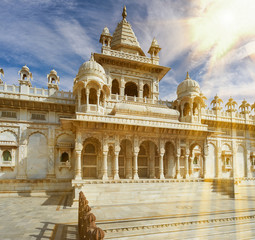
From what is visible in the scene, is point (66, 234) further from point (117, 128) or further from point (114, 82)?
point (114, 82)

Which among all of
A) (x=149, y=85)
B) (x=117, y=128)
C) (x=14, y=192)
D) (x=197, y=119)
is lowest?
(x=14, y=192)

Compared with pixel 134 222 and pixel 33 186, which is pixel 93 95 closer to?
pixel 33 186

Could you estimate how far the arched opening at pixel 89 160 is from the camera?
18.1 meters

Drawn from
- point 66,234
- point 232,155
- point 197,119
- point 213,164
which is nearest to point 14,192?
point 66,234

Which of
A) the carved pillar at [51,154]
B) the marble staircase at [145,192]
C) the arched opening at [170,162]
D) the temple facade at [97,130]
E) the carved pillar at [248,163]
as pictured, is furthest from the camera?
the carved pillar at [248,163]

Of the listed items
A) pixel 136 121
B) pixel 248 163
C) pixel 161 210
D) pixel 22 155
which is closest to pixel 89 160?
pixel 136 121

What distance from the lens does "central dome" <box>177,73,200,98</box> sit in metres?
20.9

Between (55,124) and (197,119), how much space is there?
14.8 meters

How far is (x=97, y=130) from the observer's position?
16031mm

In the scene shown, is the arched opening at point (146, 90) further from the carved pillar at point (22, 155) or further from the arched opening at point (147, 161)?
the carved pillar at point (22, 155)

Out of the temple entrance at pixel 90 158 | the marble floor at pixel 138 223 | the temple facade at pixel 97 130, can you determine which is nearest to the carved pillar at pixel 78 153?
the temple facade at pixel 97 130

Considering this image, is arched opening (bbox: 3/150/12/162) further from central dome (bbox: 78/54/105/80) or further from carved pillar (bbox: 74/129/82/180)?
central dome (bbox: 78/54/105/80)

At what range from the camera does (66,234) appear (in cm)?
741

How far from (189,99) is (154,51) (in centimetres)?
872
